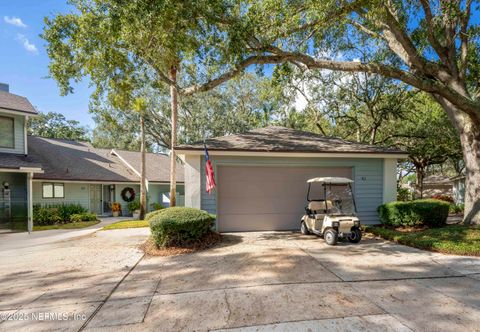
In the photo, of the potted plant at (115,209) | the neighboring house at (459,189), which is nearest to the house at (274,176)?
the potted plant at (115,209)

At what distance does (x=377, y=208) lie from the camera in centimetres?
995

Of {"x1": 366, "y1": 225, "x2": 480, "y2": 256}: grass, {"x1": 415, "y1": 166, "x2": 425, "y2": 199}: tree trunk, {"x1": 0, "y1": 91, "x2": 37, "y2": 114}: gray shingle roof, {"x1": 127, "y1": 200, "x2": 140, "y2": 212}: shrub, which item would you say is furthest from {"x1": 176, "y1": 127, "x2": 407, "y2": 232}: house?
{"x1": 415, "y1": 166, "x2": 425, "y2": 199}: tree trunk

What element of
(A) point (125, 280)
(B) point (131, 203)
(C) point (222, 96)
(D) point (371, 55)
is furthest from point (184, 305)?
(C) point (222, 96)

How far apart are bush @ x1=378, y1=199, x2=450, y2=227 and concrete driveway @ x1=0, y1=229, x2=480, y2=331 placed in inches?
103

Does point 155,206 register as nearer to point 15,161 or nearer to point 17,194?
point 17,194

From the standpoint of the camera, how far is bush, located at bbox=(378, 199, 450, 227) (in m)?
8.88

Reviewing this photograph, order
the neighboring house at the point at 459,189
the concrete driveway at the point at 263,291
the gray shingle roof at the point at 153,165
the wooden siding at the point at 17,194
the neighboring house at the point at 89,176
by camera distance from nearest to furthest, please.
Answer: the concrete driveway at the point at 263,291 → the wooden siding at the point at 17,194 → the neighboring house at the point at 89,176 → the gray shingle roof at the point at 153,165 → the neighboring house at the point at 459,189

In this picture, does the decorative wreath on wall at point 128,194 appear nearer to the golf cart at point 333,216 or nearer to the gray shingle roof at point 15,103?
the gray shingle roof at point 15,103

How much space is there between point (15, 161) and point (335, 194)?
14.6 metres

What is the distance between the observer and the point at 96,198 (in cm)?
1870

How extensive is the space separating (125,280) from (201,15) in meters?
6.44

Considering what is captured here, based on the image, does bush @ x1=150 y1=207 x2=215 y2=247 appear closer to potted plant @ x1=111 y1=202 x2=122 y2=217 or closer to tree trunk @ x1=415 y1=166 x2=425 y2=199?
potted plant @ x1=111 y1=202 x2=122 y2=217

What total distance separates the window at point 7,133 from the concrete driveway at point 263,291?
373 inches

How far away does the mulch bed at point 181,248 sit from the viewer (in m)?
6.89
